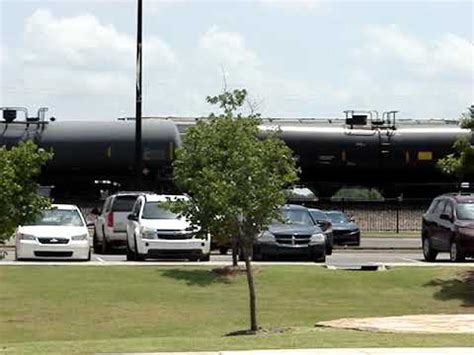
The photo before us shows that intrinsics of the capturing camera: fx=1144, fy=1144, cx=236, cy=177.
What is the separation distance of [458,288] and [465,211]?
523cm

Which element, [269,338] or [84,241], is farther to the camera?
[84,241]

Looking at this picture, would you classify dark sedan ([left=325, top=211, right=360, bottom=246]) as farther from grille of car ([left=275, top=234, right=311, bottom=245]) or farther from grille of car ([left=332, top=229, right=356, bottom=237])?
grille of car ([left=275, top=234, right=311, bottom=245])

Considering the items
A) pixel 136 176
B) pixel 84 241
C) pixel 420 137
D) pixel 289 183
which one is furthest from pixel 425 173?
pixel 289 183

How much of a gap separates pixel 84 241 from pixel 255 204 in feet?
29.2

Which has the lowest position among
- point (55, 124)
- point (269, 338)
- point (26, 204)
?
point (269, 338)

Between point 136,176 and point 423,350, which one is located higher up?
point 136,176

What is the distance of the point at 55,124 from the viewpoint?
126ft

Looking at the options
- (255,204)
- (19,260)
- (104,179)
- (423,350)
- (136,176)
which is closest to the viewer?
(423,350)

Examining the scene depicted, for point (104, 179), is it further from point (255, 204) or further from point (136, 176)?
point (255, 204)

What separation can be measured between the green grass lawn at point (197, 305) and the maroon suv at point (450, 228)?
2.57 m

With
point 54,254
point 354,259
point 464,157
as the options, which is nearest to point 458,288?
point 464,157

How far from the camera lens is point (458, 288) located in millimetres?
21844

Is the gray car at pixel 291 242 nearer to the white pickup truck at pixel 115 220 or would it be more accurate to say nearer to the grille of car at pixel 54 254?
the grille of car at pixel 54 254

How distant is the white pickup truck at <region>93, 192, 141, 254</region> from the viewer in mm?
30547
